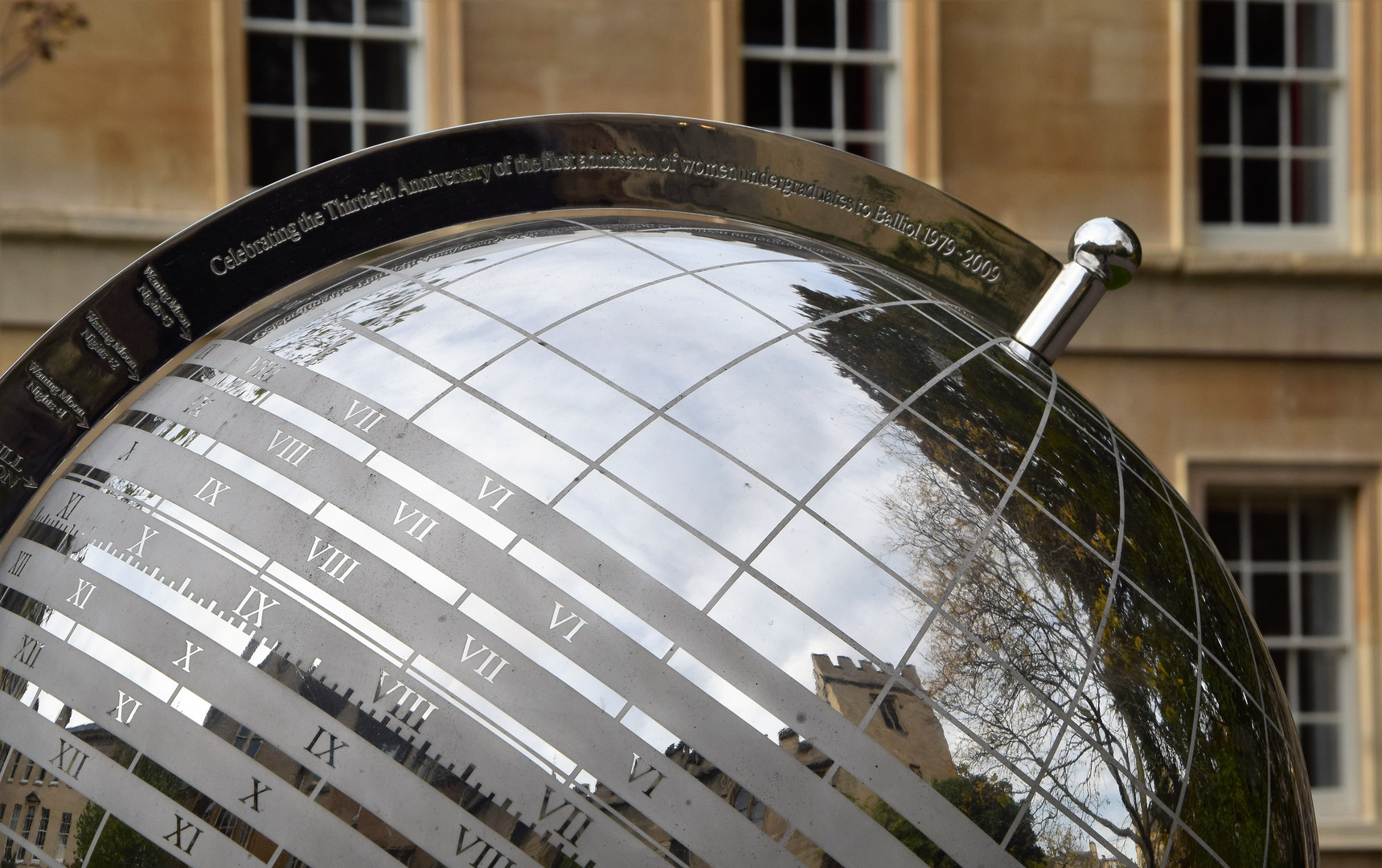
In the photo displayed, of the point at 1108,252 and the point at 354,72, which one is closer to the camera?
the point at 1108,252

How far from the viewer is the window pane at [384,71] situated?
805cm

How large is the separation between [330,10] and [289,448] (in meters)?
7.50

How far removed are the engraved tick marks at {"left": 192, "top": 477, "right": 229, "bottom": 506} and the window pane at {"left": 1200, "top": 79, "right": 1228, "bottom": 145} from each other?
8765mm

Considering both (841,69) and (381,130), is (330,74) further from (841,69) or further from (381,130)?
(841,69)

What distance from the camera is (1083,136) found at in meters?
8.25

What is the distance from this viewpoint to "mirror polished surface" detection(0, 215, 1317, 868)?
3.37 ft

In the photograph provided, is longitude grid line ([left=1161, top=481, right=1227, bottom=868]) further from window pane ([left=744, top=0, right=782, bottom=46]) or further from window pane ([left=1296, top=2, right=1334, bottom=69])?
window pane ([left=1296, top=2, right=1334, bottom=69])

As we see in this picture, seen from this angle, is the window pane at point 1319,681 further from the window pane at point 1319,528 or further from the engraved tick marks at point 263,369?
the engraved tick marks at point 263,369

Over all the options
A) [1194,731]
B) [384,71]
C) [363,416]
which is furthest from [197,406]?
[384,71]

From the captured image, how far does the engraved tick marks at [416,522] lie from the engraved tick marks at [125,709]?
244 millimetres

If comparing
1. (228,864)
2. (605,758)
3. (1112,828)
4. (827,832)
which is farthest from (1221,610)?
(228,864)

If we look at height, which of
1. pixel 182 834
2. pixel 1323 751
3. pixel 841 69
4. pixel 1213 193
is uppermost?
pixel 841 69

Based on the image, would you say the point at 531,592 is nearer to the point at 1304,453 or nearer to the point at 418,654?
the point at 418,654

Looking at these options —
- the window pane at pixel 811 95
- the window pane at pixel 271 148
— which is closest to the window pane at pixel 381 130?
the window pane at pixel 271 148
